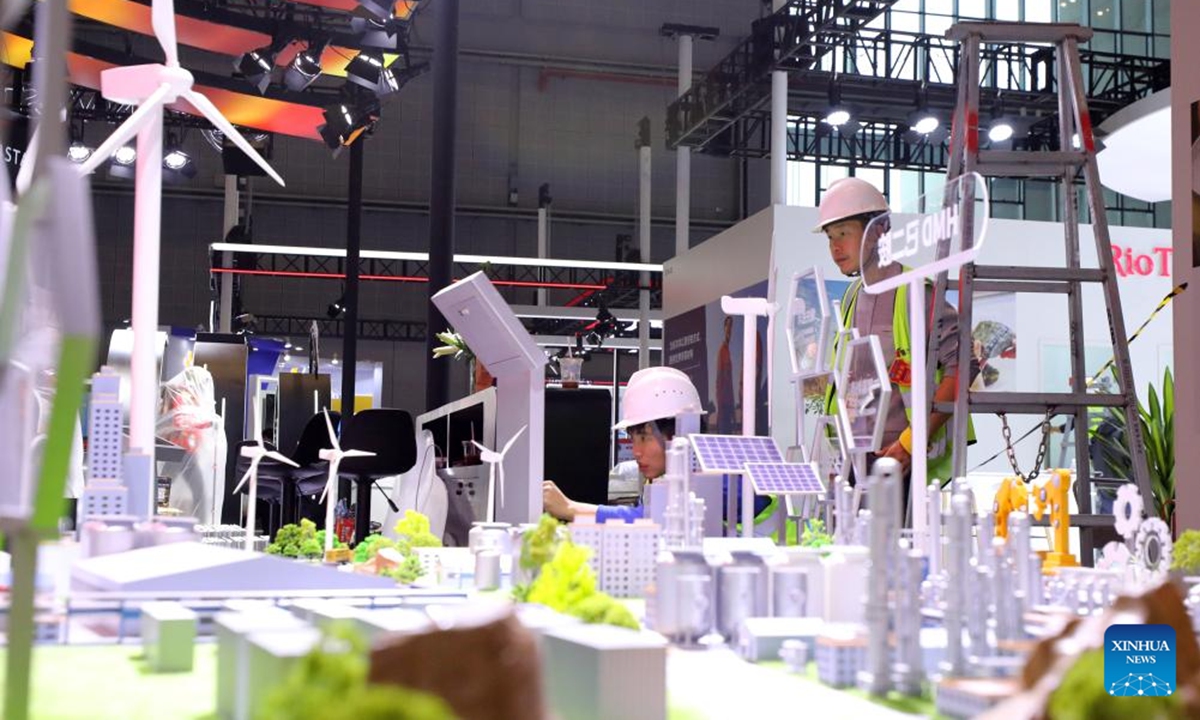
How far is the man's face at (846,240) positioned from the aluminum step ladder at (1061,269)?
0.27 meters

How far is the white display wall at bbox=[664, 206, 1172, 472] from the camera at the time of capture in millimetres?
11664

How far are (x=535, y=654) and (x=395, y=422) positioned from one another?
667 cm

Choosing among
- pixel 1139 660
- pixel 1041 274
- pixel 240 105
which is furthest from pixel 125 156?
pixel 1139 660

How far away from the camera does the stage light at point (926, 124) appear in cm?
1688

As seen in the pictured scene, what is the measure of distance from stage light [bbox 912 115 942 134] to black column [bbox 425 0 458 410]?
7933 mm

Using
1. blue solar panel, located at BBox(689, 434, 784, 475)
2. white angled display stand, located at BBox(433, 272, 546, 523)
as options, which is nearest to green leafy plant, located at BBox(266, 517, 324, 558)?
white angled display stand, located at BBox(433, 272, 546, 523)

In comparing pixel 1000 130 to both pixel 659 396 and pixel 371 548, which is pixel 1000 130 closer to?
pixel 659 396

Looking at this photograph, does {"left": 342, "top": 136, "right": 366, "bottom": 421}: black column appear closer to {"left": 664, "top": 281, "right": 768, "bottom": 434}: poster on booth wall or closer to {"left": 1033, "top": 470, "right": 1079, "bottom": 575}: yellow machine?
{"left": 664, "top": 281, "right": 768, "bottom": 434}: poster on booth wall

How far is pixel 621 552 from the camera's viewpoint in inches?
91.1

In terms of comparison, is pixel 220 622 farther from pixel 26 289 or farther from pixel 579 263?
pixel 579 263

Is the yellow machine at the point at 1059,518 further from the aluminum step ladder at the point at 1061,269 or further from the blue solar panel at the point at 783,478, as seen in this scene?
the aluminum step ladder at the point at 1061,269

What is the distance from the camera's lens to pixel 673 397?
3.88 metres

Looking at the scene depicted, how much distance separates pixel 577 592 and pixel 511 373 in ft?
8.62

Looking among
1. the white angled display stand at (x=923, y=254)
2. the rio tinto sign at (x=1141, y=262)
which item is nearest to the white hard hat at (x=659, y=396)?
the white angled display stand at (x=923, y=254)
